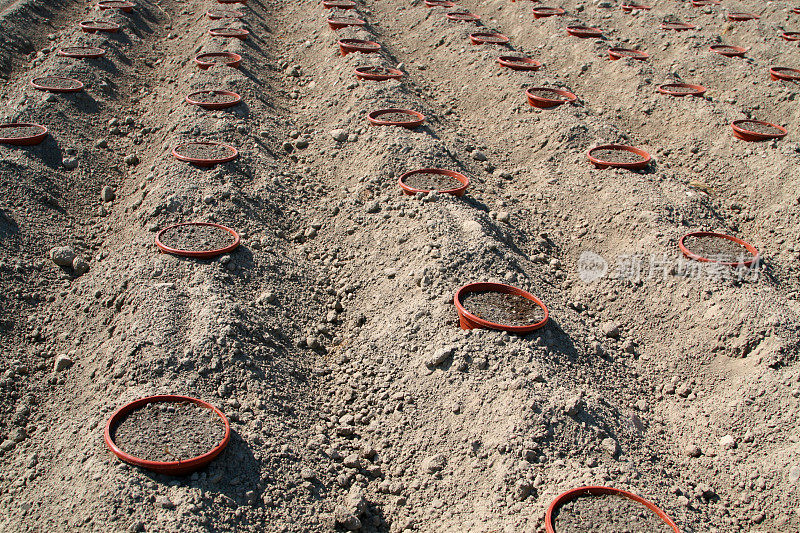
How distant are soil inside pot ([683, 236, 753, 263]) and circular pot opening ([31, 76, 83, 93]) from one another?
25.7 feet

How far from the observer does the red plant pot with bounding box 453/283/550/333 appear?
4891 millimetres

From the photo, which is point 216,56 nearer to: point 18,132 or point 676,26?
point 18,132

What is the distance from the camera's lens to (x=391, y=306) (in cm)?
564

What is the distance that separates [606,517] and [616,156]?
530 cm

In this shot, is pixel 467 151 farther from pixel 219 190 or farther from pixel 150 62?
pixel 150 62

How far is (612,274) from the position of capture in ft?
21.3

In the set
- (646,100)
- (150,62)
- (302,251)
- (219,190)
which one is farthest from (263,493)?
(150,62)

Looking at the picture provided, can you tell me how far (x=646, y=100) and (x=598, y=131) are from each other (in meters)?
1.76

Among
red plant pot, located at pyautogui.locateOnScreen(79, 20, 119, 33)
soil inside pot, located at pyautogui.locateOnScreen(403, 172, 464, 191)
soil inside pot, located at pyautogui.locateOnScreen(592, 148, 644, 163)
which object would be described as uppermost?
red plant pot, located at pyautogui.locateOnScreen(79, 20, 119, 33)

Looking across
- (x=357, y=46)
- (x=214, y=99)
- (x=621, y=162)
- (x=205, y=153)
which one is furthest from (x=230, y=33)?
(x=621, y=162)

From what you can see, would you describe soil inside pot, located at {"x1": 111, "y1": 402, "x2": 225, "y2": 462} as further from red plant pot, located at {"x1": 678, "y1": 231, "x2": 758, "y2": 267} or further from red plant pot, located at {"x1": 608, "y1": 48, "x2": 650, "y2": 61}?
red plant pot, located at {"x1": 608, "y1": 48, "x2": 650, "y2": 61}

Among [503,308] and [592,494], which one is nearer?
[592,494]

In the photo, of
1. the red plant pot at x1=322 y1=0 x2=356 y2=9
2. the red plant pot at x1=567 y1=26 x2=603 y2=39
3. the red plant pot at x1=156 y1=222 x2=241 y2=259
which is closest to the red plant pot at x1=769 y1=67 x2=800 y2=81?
the red plant pot at x1=567 y1=26 x2=603 y2=39

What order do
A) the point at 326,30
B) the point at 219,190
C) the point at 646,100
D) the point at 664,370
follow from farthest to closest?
the point at 326,30 → the point at 646,100 → the point at 219,190 → the point at 664,370
